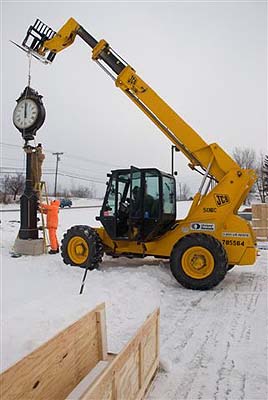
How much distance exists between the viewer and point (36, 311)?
515 centimetres

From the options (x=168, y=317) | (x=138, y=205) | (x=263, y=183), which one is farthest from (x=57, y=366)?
(x=263, y=183)

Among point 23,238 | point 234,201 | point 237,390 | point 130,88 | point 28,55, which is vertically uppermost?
point 28,55

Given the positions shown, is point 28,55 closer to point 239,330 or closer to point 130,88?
point 130,88

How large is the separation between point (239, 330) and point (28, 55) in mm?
8404

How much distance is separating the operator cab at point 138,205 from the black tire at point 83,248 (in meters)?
0.39

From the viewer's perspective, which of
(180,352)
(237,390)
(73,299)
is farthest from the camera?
(73,299)

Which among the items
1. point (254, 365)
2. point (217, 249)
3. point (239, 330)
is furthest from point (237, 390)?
point (217, 249)

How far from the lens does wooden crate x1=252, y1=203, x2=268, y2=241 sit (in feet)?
48.5

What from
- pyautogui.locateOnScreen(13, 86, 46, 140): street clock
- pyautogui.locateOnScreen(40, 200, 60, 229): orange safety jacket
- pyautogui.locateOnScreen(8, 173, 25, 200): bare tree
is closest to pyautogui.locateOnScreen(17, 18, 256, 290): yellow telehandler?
pyautogui.locateOnScreen(40, 200, 60, 229): orange safety jacket

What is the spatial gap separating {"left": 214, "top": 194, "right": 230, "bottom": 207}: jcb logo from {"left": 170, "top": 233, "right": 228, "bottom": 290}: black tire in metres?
Answer: 0.77

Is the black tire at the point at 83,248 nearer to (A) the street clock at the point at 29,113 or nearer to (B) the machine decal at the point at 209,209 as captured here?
(B) the machine decal at the point at 209,209

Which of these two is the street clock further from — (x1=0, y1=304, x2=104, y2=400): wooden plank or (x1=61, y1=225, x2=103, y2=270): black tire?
(x1=0, y1=304, x2=104, y2=400): wooden plank

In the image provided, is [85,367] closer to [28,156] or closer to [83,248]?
[83,248]

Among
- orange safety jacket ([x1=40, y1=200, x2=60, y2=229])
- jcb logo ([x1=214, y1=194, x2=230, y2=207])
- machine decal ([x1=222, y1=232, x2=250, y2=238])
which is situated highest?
jcb logo ([x1=214, y1=194, x2=230, y2=207])
